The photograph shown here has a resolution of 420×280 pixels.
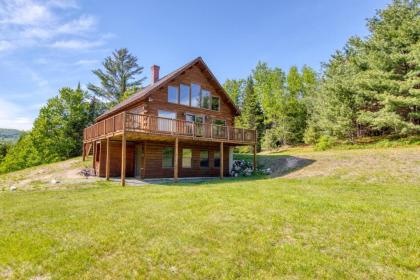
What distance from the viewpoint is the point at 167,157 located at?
17.6 metres

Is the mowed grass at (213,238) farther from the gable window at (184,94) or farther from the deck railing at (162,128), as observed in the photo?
the gable window at (184,94)

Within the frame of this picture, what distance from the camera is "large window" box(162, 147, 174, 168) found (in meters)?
17.4

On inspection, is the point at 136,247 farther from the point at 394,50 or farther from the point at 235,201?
the point at 394,50

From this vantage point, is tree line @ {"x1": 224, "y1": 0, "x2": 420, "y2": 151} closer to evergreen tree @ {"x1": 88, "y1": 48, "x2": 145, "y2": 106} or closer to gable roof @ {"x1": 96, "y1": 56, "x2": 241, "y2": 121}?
gable roof @ {"x1": 96, "y1": 56, "x2": 241, "y2": 121}

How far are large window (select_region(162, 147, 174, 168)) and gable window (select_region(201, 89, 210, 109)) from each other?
4.06 metres

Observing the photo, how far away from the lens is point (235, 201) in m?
8.15

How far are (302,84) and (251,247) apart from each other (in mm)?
38569

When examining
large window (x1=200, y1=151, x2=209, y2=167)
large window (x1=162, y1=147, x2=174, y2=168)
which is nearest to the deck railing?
large window (x1=200, y1=151, x2=209, y2=167)

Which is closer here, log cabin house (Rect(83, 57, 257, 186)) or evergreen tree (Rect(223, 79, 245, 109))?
log cabin house (Rect(83, 57, 257, 186))

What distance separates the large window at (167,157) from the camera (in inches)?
687

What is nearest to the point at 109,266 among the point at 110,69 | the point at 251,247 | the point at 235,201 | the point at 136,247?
the point at 136,247

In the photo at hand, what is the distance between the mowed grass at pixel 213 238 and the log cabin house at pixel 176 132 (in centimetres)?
666

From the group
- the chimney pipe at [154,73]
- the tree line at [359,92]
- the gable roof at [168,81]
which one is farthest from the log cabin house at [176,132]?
the tree line at [359,92]

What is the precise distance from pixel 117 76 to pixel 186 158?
2907 cm
